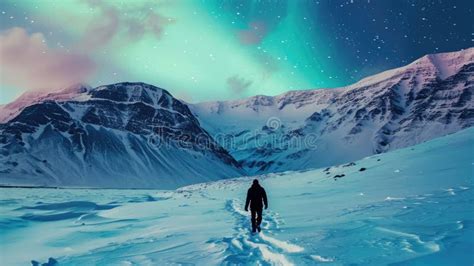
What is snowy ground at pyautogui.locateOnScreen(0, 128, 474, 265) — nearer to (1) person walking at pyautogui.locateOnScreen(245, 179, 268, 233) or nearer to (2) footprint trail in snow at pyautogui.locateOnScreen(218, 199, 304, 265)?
(2) footprint trail in snow at pyautogui.locateOnScreen(218, 199, 304, 265)

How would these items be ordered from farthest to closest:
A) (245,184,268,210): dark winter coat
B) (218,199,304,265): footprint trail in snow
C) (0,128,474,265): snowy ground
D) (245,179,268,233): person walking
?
(245,184,268,210): dark winter coat
(245,179,268,233): person walking
(218,199,304,265): footprint trail in snow
(0,128,474,265): snowy ground

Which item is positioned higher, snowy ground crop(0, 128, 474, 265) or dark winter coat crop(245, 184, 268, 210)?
dark winter coat crop(245, 184, 268, 210)

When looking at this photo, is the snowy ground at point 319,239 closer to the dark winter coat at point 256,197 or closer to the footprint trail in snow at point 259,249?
the footprint trail in snow at point 259,249

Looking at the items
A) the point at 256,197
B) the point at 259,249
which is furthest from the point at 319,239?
the point at 256,197

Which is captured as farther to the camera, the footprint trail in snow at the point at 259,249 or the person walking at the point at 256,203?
the person walking at the point at 256,203

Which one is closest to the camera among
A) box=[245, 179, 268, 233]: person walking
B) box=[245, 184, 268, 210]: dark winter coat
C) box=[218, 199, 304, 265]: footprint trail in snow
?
box=[218, 199, 304, 265]: footprint trail in snow

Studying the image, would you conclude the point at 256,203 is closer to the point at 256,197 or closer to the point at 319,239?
the point at 256,197

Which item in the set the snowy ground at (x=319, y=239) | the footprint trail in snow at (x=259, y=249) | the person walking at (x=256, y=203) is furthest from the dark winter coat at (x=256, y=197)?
the footprint trail in snow at (x=259, y=249)

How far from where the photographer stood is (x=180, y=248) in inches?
493

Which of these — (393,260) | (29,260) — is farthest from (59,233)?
(393,260)

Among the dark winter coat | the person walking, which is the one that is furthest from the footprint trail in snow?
the dark winter coat

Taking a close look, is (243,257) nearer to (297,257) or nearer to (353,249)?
(297,257)

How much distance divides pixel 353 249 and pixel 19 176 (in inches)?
7096

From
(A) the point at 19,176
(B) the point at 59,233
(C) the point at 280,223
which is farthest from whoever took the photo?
(A) the point at 19,176
